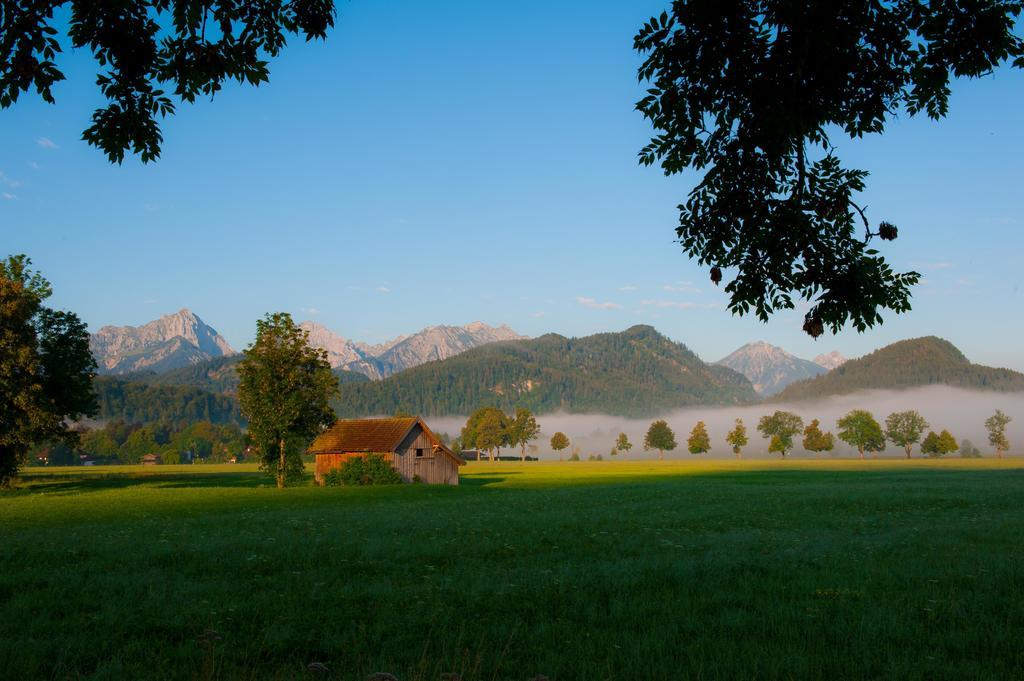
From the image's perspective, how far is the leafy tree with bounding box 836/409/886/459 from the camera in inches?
7082

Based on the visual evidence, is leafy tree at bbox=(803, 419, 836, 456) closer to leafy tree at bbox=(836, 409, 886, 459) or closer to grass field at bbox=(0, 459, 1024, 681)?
leafy tree at bbox=(836, 409, 886, 459)

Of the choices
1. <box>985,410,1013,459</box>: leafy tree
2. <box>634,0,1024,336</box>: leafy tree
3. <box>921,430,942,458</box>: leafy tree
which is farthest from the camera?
<box>985,410,1013,459</box>: leafy tree

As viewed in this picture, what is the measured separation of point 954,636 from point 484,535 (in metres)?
14.1

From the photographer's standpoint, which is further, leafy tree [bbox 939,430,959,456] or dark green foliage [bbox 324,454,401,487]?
leafy tree [bbox 939,430,959,456]

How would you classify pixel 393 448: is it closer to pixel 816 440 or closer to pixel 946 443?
pixel 816 440

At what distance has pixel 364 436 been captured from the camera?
Answer: 71.0 meters

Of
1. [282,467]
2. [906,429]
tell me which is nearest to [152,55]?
[282,467]

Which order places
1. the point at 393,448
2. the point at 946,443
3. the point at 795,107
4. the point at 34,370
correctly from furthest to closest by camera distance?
the point at 946,443, the point at 393,448, the point at 34,370, the point at 795,107

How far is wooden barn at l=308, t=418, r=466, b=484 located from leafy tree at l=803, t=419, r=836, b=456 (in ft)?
460

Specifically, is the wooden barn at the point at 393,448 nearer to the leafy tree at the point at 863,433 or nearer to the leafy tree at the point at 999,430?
the leafy tree at the point at 863,433

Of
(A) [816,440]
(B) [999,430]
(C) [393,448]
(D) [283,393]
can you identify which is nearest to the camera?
(D) [283,393]

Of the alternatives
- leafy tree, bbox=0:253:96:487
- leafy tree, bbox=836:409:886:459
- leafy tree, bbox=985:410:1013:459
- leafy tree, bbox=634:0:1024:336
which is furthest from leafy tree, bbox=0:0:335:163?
leafy tree, bbox=985:410:1013:459

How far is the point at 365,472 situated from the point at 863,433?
5971 inches

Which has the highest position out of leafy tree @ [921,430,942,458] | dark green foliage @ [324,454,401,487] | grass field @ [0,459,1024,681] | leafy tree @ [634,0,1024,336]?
leafy tree @ [634,0,1024,336]
